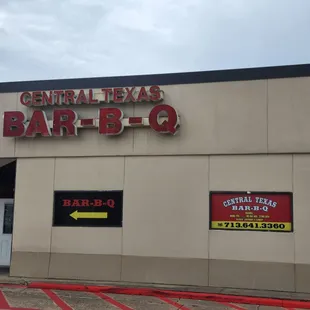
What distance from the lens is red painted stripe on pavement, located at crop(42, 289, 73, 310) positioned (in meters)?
8.98

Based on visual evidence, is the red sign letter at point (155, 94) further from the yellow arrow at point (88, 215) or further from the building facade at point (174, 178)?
the yellow arrow at point (88, 215)

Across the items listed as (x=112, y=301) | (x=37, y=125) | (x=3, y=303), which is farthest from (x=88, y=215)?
(x=3, y=303)

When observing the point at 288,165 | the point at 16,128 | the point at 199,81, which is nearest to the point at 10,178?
the point at 16,128

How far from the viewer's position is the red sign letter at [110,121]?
1195 centimetres

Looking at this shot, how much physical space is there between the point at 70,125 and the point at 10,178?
344 cm

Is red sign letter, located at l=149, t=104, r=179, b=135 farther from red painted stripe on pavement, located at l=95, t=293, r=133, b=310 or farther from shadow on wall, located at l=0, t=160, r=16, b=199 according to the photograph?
shadow on wall, located at l=0, t=160, r=16, b=199

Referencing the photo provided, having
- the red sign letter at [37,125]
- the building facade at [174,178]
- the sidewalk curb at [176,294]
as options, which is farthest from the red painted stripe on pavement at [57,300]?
the red sign letter at [37,125]

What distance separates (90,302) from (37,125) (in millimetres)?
5295

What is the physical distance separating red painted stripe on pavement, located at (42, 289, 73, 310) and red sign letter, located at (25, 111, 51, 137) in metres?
4.26

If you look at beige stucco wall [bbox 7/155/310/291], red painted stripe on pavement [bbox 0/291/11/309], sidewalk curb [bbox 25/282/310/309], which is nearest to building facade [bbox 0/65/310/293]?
beige stucco wall [bbox 7/155/310/291]

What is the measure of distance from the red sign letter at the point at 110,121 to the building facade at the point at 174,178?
115mm

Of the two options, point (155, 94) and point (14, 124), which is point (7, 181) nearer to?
point (14, 124)

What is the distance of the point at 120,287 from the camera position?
35.7ft

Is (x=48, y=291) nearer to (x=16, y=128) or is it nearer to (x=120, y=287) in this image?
(x=120, y=287)
